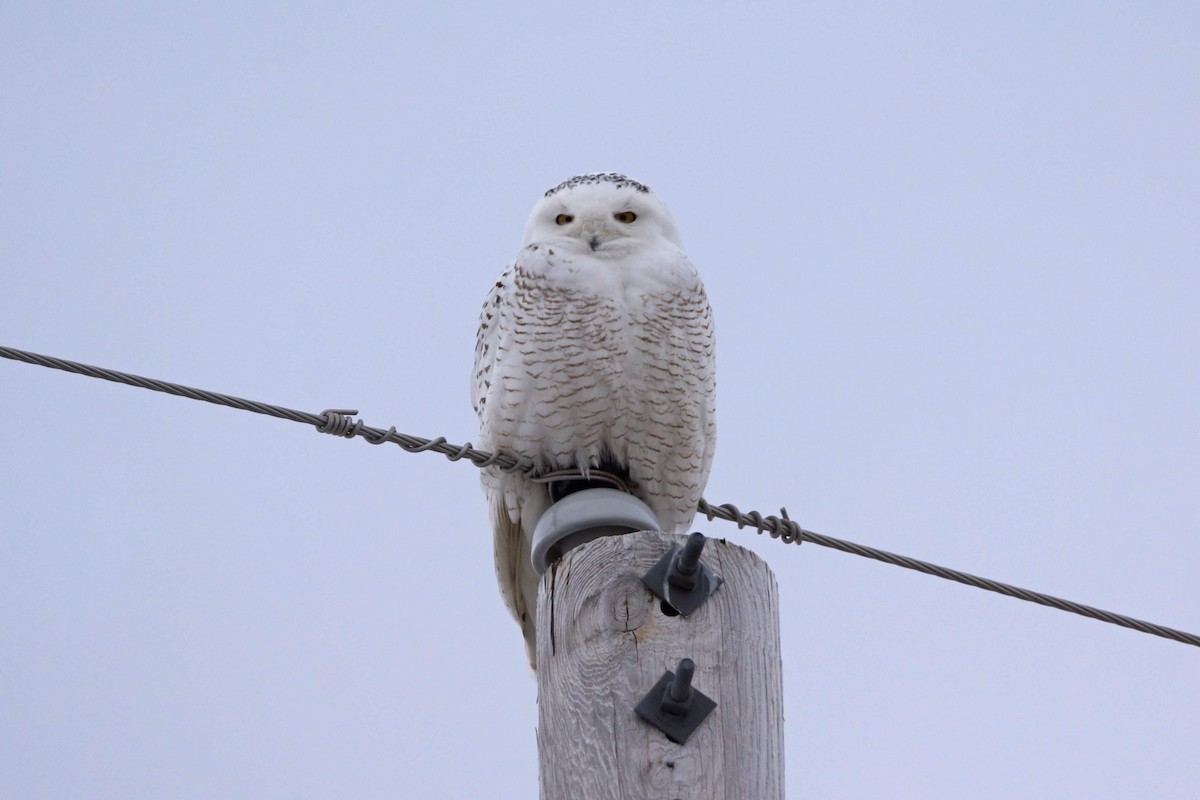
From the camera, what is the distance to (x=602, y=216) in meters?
5.24

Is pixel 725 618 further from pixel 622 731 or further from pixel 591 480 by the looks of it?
pixel 591 480

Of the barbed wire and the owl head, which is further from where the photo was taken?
the owl head

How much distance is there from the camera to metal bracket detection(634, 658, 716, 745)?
2324 mm

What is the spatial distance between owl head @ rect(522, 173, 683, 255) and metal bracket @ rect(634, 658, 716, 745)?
297 cm

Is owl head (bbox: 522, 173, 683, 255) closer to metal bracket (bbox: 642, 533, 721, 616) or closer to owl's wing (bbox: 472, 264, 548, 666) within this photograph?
owl's wing (bbox: 472, 264, 548, 666)

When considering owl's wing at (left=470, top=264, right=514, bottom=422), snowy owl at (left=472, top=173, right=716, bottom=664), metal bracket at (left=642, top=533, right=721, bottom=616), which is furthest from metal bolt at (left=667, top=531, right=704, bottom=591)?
owl's wing at (left=470, top=264, right=514, bottom=422)

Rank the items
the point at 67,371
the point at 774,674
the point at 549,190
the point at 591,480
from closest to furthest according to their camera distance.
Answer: the point at 774,674 < the point at 67,371 < the point at 591,480 < the point at 549,190

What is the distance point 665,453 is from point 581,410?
0.37 m

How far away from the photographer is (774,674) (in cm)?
247

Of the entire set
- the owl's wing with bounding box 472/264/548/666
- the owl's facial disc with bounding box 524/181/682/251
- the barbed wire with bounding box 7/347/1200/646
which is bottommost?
the barbed wire with bounding box 7/347/1200/646

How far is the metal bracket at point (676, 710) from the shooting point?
2324mm

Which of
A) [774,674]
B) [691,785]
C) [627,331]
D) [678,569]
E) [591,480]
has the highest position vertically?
[627,331]

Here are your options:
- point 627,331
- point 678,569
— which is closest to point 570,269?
point 627,331

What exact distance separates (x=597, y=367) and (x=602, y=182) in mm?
809
